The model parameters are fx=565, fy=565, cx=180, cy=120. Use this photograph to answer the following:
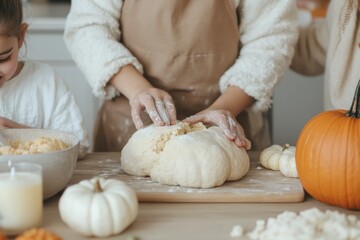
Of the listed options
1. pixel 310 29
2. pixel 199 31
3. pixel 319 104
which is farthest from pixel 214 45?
pixel 319 104

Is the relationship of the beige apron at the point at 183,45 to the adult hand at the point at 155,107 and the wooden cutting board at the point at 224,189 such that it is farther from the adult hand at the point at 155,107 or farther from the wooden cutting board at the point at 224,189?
the wooden cutting board at the point at 224,189

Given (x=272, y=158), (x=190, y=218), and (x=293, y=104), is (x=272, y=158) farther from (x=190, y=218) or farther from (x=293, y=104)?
(x=293, y=104)

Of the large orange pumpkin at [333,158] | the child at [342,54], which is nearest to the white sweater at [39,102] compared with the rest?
the large orange pumpkin at [333,158]

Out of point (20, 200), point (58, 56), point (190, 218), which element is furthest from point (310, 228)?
point (58, 56)

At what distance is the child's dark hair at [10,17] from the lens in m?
1.23


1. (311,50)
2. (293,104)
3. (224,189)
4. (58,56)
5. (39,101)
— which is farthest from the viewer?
(293,104)

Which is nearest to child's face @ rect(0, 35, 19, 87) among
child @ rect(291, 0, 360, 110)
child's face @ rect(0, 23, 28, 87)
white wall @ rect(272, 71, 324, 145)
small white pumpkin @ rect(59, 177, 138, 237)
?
child's face @ rect(0, 23, 28, 87)

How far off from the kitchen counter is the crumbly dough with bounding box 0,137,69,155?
10cm

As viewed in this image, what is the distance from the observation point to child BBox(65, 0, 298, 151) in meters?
1.46

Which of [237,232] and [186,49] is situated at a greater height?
[186,49]

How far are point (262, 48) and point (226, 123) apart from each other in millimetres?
338

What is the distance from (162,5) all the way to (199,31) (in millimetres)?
118

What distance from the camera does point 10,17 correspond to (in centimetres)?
125

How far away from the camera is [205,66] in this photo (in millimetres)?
1513
